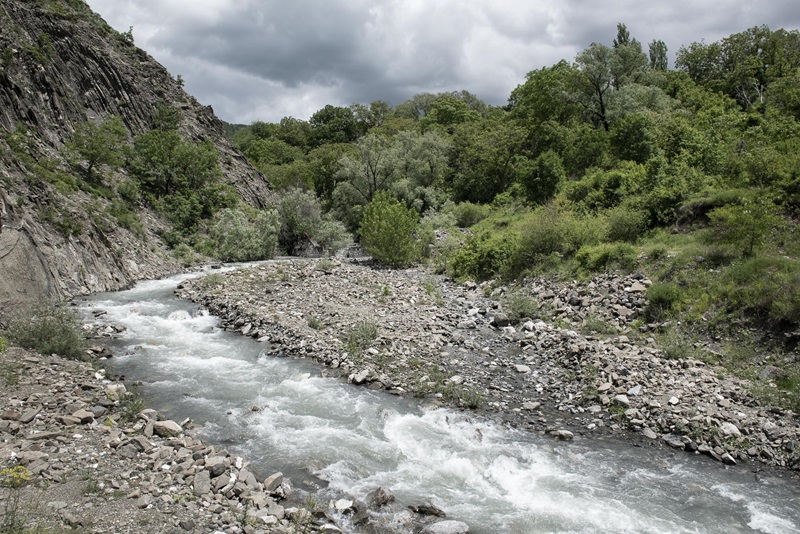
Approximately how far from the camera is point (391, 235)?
98.6ft

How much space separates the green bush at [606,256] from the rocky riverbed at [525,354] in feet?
3.13

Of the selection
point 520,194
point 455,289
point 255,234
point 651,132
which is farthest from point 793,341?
point 255,234

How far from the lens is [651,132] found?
29.2 meters

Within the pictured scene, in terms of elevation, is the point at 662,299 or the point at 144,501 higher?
the point at 662,299

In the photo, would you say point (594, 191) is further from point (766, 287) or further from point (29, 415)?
point (29, 415)

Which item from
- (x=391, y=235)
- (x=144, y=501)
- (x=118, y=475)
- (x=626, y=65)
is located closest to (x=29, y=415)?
(x=118, y=475)

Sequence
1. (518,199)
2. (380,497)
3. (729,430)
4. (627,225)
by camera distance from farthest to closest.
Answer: (518,199) < (627,225) < (729,430) < (380,497)

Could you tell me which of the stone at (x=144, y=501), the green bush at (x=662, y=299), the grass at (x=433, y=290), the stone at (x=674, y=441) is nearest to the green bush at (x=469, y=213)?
the grass at (x=433, y=290)

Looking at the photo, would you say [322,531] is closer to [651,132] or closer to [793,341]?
[793,341]

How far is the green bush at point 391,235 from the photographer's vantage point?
30.1m

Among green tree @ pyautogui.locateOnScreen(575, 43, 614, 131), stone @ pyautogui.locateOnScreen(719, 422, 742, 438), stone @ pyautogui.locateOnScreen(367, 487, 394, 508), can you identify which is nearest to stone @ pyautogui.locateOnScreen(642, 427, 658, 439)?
stone @ pyautogui.locateOnScreen(719, 422, 742, 438)

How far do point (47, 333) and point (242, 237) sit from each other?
22.0 metres

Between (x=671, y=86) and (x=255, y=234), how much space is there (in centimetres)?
4029

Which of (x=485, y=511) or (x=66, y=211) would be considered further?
(x=66, y=211)
